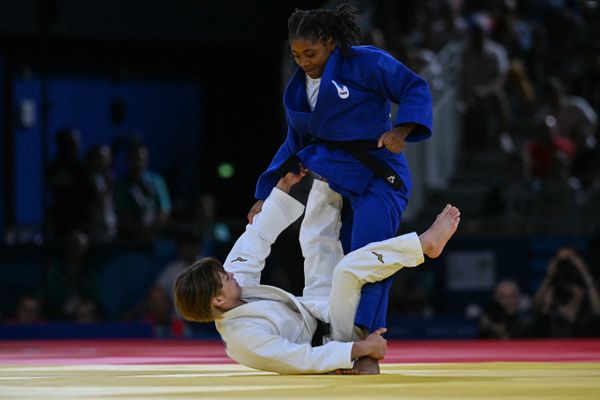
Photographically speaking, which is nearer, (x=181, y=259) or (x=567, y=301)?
(x=567, y=301)

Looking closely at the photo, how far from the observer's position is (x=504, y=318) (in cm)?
871

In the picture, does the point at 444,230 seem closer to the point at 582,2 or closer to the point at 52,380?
the point at 52,380

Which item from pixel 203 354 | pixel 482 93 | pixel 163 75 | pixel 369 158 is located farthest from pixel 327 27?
pixel 163 75

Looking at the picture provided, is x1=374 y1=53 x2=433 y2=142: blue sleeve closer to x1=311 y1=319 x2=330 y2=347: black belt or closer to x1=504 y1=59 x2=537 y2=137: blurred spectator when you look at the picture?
x1=311 y1=319 x2=330 y2=347: black belt

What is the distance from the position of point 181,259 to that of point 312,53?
206 inches

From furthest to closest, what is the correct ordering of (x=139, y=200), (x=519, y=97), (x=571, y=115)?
(x=519, y=97), (x=571, y=115), (x=139, y=200)

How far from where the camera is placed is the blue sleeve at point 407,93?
447 cm

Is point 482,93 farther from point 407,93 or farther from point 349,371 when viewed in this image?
point 349,371

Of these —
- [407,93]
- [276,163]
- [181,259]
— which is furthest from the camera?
[181,259]

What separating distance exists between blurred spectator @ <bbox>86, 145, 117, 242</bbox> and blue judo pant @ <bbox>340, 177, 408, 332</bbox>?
5.71 meters

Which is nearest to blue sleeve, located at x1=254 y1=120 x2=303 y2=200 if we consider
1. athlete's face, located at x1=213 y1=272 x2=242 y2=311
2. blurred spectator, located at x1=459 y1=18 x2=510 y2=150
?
athlete's face, located at x1=213 y1=272 x2=242 y2=311

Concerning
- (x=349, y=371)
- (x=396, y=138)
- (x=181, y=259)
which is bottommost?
(x=181, y=259)

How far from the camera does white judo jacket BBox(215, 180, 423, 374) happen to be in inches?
170

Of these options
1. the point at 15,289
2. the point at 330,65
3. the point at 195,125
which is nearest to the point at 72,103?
the point at 195,125
